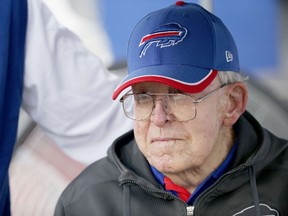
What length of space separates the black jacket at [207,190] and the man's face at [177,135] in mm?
114

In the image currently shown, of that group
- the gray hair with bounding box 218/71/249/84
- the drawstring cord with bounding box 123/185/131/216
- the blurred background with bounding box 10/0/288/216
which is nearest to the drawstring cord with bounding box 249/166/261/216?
the gray hair with bounding box 218/71/249/84

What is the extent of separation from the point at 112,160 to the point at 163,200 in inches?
9.5

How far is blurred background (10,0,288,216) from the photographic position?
3531mm

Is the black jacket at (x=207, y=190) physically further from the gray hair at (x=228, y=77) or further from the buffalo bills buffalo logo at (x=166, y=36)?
the buffalo bills buffalo logo at (x=166, y=36)

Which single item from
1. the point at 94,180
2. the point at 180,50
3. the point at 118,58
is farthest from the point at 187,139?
the point at 118,58

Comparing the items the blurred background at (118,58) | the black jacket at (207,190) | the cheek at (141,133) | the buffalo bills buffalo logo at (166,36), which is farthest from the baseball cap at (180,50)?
the blurred background at (118,58)

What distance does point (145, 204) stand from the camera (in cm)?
252

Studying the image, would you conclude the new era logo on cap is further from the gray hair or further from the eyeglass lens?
the eyeglass lens

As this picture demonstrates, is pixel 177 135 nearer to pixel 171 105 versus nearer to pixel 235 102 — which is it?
pixel 171 105

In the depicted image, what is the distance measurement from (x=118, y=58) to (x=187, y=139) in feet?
7.28

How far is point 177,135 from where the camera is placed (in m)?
2.37

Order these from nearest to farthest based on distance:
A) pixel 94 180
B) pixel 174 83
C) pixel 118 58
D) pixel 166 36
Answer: pixel 174 83 → pixel 166 36 → pixel 94 180 → pixel 118 58

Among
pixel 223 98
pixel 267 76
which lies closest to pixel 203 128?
pixel 223 98

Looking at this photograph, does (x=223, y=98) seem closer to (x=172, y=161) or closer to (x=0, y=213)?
(x=172, y=161)
